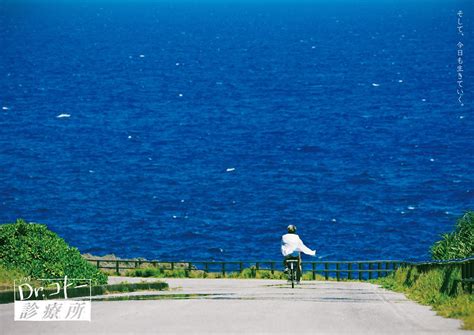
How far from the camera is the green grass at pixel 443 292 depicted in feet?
50.9

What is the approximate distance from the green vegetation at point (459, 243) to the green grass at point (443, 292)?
8.12ft

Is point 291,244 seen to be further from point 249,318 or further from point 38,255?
point 249,318

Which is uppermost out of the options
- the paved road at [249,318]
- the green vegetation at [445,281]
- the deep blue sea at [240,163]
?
the deep blue sea at [240,163]

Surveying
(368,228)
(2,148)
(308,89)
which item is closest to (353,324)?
(368,228)

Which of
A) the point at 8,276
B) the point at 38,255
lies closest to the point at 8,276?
the point at 8,276

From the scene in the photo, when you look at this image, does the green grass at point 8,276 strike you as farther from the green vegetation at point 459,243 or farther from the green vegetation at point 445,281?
the green vegetation at point 459,243

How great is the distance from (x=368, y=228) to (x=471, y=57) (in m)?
124

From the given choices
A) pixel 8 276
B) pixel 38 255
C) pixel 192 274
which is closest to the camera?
pixel 8 276

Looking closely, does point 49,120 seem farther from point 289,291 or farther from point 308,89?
point 289,291

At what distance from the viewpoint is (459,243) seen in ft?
98.0

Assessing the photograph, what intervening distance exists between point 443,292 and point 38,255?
8.99m

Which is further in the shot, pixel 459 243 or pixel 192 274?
pixel 192 274

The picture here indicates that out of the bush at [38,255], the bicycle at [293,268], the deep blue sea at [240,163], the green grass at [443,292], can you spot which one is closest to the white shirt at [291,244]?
the bicycle at [293,268]

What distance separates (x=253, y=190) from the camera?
92.9 meters
